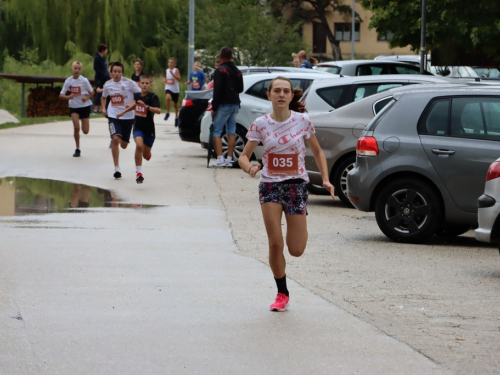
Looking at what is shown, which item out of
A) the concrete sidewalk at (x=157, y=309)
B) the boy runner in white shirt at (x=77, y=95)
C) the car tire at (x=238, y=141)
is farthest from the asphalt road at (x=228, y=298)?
the boy runner in white shirt at (x=77, y=95)

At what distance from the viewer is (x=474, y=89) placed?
465 inches

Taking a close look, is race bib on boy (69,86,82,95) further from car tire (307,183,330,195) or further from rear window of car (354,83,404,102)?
rear window of car (354,83,404,102)

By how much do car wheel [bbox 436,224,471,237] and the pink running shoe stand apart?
4.62 metres

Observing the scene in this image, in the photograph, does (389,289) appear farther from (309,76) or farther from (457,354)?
(309,76)

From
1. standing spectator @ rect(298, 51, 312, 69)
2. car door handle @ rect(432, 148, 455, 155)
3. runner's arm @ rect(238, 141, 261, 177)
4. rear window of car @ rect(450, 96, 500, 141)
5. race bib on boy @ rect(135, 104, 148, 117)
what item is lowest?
car door handle @ rect(432, 148, 455, 155)

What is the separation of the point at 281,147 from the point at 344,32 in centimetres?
8560

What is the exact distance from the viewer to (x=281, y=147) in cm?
809

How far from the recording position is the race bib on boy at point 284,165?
8.09 m

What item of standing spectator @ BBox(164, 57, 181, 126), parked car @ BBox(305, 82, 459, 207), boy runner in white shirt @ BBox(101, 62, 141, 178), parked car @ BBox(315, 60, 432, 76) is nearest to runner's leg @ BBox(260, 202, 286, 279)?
parked car @ BBox(305, 82, 459, 207)

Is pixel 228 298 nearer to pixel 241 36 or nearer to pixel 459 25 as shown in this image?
pixel 459 25

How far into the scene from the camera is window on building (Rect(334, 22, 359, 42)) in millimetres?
91812

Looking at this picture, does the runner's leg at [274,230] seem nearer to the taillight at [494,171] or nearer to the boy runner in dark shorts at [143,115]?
the taillight at [494,171]

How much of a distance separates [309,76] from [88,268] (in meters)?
11.3

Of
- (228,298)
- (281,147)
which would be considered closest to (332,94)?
(228,298)
